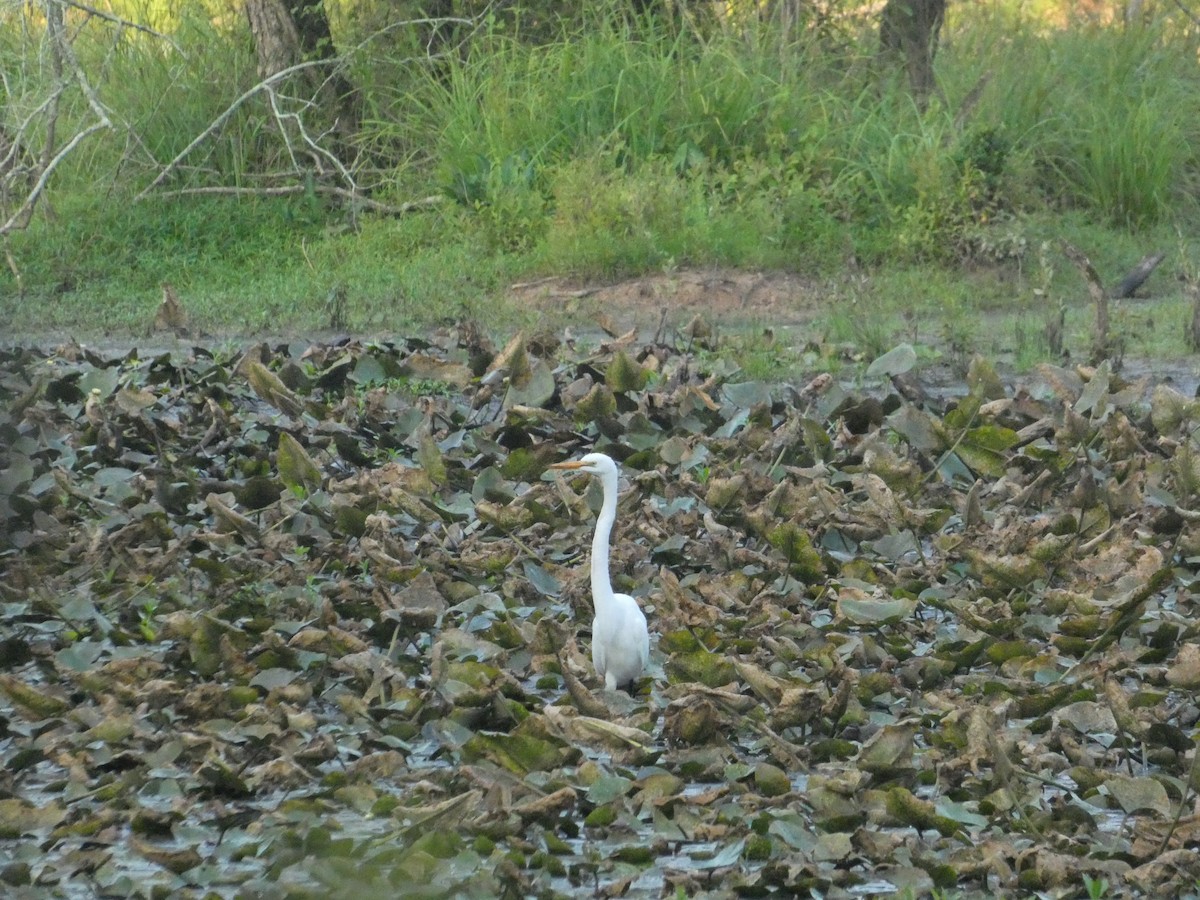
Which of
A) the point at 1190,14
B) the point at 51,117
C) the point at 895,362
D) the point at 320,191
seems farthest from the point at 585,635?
the point at 1190,14

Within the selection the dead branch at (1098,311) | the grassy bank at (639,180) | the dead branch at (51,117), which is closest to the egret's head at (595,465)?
the dead branch at (1098,311)

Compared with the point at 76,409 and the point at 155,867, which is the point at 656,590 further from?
the point at 76,409

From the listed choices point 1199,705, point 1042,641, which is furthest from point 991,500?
point 1199,705

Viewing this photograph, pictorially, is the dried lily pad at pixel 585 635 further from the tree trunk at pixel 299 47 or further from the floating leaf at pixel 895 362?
the tree trunk at pixel 299 47

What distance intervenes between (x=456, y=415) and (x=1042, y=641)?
2.73 m

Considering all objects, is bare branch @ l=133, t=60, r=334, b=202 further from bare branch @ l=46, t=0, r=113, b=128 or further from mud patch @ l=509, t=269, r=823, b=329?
mud patch @ l=509, t=269, r=823, b=329

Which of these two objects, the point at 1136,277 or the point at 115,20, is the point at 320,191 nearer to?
the point at 115,20

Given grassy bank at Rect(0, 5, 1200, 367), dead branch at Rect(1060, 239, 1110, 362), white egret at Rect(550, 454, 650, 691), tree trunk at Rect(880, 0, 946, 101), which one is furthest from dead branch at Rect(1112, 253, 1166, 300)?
white egret at Rect(550, 454, 650, 691)

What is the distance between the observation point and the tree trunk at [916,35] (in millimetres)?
11391

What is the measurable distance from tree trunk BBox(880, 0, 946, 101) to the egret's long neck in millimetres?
7154

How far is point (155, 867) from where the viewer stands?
3.43m

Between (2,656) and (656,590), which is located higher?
(2,656)

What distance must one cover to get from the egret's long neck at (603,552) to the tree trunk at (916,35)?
7.15 meters

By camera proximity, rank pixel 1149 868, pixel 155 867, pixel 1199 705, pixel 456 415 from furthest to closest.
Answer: pixel 456 415 → pixel 1199 705 → pixel 155 867 → pixel 1149 868
